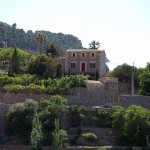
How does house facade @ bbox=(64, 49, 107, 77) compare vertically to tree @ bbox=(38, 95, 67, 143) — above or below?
above

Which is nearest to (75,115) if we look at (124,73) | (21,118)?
(21,118)

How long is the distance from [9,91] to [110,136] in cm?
1367

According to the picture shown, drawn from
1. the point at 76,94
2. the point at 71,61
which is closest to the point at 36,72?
the point at 71,61

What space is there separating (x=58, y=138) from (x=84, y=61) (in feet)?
83.3

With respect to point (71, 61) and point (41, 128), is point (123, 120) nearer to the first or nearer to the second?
point (41, 128)

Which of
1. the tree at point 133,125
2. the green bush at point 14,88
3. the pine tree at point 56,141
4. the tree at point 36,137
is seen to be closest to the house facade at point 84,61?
the green bush at point 14,88

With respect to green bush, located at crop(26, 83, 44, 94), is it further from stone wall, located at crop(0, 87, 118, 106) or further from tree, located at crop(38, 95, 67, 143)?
tree, located at crop(38, 95, 67, 143)

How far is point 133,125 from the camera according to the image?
45688 mm

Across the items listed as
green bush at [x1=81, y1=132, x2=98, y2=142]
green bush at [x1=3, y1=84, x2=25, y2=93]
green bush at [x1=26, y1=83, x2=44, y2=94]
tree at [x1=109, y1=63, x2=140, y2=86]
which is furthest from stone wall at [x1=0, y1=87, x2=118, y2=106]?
tree at [x1=109, y1=63, x2=140, y2=86]

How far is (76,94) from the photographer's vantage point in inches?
2146

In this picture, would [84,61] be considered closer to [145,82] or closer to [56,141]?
[145,82]

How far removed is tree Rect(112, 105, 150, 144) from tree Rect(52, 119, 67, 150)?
17.9 ft

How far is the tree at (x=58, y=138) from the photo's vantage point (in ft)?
142

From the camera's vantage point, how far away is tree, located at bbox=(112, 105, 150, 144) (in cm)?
4566
